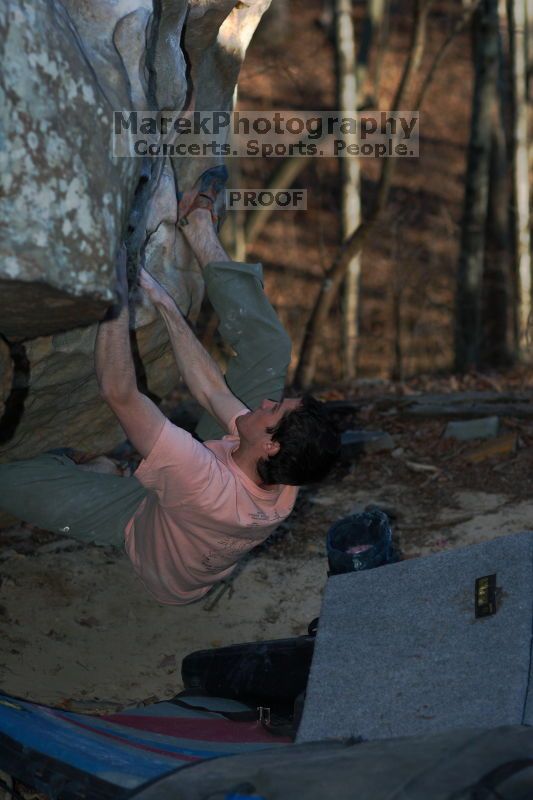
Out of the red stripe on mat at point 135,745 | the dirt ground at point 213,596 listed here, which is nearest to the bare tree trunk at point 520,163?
the dirt ground at point 213,596

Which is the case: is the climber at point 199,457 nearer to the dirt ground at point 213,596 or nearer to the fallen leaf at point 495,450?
the dirt ground at point 213,596

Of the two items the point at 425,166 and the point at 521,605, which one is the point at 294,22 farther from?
the point at 521,605

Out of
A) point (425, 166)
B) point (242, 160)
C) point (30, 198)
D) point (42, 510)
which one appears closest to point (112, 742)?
point (42, 510)

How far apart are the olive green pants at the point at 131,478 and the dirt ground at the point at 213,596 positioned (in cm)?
81

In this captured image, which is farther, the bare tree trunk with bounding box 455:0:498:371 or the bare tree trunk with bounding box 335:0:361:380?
the bare tree trunk with bounding box 335:0:361:380

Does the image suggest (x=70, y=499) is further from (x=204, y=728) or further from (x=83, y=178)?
(x=83, y=178)

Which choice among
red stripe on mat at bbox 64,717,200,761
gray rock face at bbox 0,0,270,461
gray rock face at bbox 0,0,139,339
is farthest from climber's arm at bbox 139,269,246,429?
red stripe on mat at bbox 64,717,200,761

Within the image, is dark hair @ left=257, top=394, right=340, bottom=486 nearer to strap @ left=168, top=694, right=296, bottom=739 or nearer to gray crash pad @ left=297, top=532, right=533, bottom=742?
gray crash pad @ left=297, top=532, right=533, bottom=742

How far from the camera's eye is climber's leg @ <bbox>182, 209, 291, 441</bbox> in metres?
4.75

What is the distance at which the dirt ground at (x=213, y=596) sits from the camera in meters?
4.95

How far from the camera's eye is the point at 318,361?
1727 centimetres

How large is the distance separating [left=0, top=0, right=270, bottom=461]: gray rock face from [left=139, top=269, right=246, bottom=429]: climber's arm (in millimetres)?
233

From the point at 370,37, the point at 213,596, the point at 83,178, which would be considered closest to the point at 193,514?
the point at 83,178

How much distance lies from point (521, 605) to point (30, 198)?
194cm
